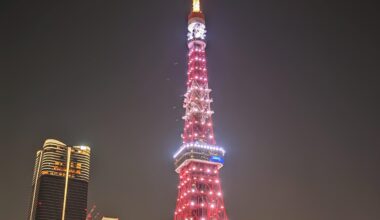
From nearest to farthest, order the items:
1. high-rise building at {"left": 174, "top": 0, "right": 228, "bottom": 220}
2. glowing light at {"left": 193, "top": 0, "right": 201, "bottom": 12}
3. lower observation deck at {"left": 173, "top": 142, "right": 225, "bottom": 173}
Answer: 1. high-rise building at {"left": 174, "top": 0, "right": 228, "bottom": 220}
2. lower observation deck at {"left": 173, "top": 142, "right": 225, "bottom": 173}
3. glowing light at {"left": 193, "top": 0, "right": 201, "bottom": 12}

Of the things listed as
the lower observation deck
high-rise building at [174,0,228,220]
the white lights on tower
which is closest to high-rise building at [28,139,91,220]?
high-rise building at [174,0,228,220]

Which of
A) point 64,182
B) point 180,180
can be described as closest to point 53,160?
point 64,182

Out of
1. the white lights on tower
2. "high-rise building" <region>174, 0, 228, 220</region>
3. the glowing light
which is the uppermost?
the glowing light

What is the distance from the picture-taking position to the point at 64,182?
102562 millimetres

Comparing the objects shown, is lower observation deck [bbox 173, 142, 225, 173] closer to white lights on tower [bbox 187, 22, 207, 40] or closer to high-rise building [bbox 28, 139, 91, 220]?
white lights on tower [bbox 187, 22, 207, 40]

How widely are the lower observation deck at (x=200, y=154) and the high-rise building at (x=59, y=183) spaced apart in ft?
145

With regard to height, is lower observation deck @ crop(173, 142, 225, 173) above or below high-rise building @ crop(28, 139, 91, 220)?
below

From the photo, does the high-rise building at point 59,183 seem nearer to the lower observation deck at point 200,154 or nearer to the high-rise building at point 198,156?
the high-rise building at point 198,156

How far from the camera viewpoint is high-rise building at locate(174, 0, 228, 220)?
62.1 m

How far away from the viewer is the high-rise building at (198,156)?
204 feet

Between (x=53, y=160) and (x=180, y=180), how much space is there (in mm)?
48761

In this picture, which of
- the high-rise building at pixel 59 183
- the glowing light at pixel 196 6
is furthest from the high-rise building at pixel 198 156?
the high-rise building at pixel 59 183

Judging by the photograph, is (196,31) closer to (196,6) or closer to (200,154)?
(196,6)

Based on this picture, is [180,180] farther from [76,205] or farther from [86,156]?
[86,156]
